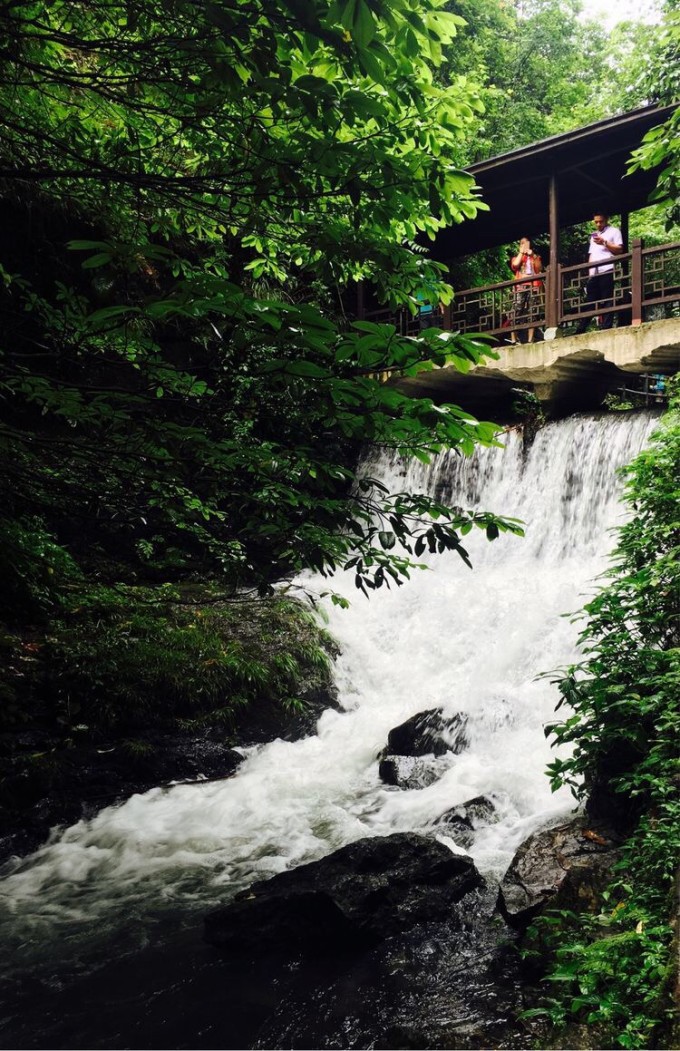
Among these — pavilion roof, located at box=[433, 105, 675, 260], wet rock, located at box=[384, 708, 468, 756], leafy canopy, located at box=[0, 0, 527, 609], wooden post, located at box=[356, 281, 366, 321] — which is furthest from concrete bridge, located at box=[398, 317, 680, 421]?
leafy canopy, located at box=[0, 0, 527, 609]

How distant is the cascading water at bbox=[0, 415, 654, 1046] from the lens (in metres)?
6.09

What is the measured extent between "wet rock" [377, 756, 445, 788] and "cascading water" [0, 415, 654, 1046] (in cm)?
13

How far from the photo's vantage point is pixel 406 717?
957 centimetres

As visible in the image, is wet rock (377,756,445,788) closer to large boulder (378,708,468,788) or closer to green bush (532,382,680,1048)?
large boulder (378,708,468,788)

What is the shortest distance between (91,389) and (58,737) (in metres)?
6.23

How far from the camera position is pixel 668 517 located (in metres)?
5.35

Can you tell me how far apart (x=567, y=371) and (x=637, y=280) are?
178 cm

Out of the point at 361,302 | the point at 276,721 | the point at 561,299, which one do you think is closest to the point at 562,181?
the point at 561,299

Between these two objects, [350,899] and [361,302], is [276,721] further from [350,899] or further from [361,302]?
[361,302]

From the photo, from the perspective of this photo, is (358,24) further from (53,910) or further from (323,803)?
(323,803)

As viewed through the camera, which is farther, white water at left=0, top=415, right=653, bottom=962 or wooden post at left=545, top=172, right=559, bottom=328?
wooden post at left=545, top=172, right=559, bottom=328

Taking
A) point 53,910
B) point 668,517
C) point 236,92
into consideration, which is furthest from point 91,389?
point 53,910

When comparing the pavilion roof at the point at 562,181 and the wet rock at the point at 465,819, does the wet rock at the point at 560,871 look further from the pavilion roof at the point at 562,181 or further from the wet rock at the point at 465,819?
the pavilion roof at the point at 562,181

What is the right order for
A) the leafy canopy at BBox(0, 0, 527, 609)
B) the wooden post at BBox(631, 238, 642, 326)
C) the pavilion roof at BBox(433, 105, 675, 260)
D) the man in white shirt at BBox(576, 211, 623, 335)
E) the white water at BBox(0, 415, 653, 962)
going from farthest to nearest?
the man in white shirt at BBox(576, 211, 623, 335) → the pavilion roof at BBox(433, 105, 675, 260) → the wooden post at BBox(631, 238, 642, 326) → the white water at BBox(0, 415, 653, 962) → the leafy canopy at BBox(0, 0, 527, 609)
